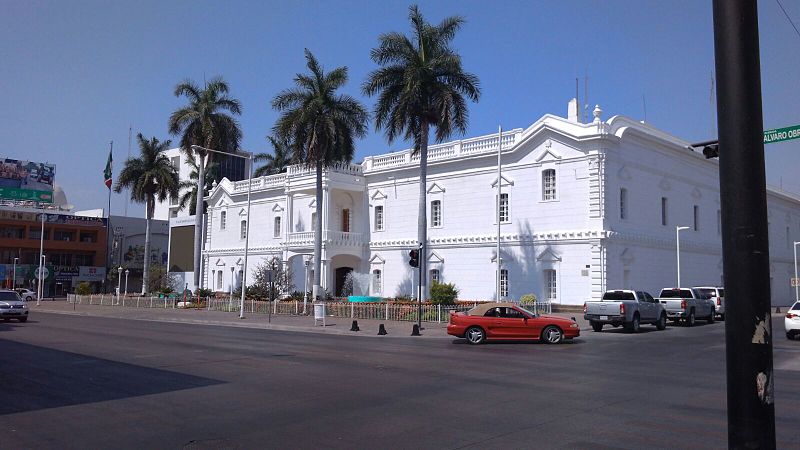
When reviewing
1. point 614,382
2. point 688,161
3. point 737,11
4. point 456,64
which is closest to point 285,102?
point 456,64

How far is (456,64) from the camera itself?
35.3 m

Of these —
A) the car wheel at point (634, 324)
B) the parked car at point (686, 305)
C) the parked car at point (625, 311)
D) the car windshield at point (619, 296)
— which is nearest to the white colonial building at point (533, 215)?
the parked car at point (686, 305)

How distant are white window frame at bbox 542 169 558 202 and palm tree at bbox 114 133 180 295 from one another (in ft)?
119

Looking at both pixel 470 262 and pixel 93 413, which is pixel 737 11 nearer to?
pixel 93 413

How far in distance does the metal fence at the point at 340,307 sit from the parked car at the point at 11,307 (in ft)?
40.5

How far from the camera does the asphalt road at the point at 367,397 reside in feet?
27.2

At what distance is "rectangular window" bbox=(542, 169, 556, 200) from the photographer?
3962cm

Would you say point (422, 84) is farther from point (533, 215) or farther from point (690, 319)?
point (690, 319)

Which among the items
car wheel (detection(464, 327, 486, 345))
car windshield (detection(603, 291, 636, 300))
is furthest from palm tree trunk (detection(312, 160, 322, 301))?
car wheel (detection(464, 327, 486, 345))

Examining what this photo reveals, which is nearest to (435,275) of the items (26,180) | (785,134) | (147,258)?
(147,258)

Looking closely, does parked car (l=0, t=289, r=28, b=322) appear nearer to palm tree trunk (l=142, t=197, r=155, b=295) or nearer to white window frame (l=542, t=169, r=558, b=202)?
palm tree trunk (l=142, t=197, r=155, b=295)

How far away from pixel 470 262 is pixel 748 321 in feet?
132

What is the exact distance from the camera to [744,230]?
3.16m

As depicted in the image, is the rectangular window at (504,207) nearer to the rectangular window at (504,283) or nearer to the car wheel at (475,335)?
the rectangular window at (504,283)
